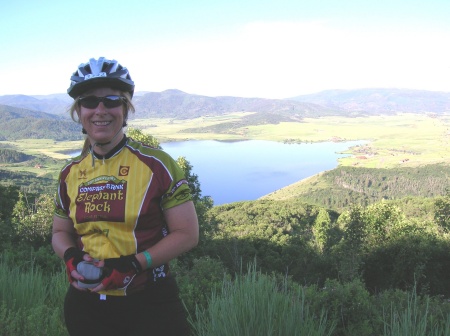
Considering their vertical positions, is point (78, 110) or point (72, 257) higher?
point (78, 110)

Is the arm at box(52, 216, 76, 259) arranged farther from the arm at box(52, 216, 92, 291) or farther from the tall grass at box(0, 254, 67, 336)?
the tall grass at box(0, 254, 67, 336)

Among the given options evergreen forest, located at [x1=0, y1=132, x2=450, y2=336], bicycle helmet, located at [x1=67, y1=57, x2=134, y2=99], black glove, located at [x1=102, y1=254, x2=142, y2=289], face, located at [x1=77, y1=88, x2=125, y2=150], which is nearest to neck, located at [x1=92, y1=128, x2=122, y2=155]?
face, located at [x1=77, y1=88, x2=125, y2=150]

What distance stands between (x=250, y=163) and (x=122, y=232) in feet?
419

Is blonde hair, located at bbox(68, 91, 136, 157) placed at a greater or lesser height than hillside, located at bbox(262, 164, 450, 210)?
greater

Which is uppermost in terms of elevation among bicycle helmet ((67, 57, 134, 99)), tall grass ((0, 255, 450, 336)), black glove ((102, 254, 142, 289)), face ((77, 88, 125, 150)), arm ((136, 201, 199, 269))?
bicycle helmet ((67, 57, 134, 99))

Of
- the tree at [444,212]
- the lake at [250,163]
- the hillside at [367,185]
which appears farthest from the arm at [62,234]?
the lake at [250,163]

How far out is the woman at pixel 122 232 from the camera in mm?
1390

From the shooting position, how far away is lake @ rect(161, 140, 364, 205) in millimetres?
95812

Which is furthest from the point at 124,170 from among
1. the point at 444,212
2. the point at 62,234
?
the point at 444,212

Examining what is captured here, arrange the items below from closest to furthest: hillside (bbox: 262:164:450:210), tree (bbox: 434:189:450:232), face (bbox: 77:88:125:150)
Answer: face (bbox: 77:88:125:150) < tree (bbox: 434:189:450:232) < hillside (bbox: 262:164:450:210)

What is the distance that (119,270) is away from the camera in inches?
53.0

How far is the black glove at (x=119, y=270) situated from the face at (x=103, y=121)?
512mm

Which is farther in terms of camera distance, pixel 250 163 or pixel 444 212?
pixel 250 163

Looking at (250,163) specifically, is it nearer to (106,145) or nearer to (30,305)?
(30,305)
